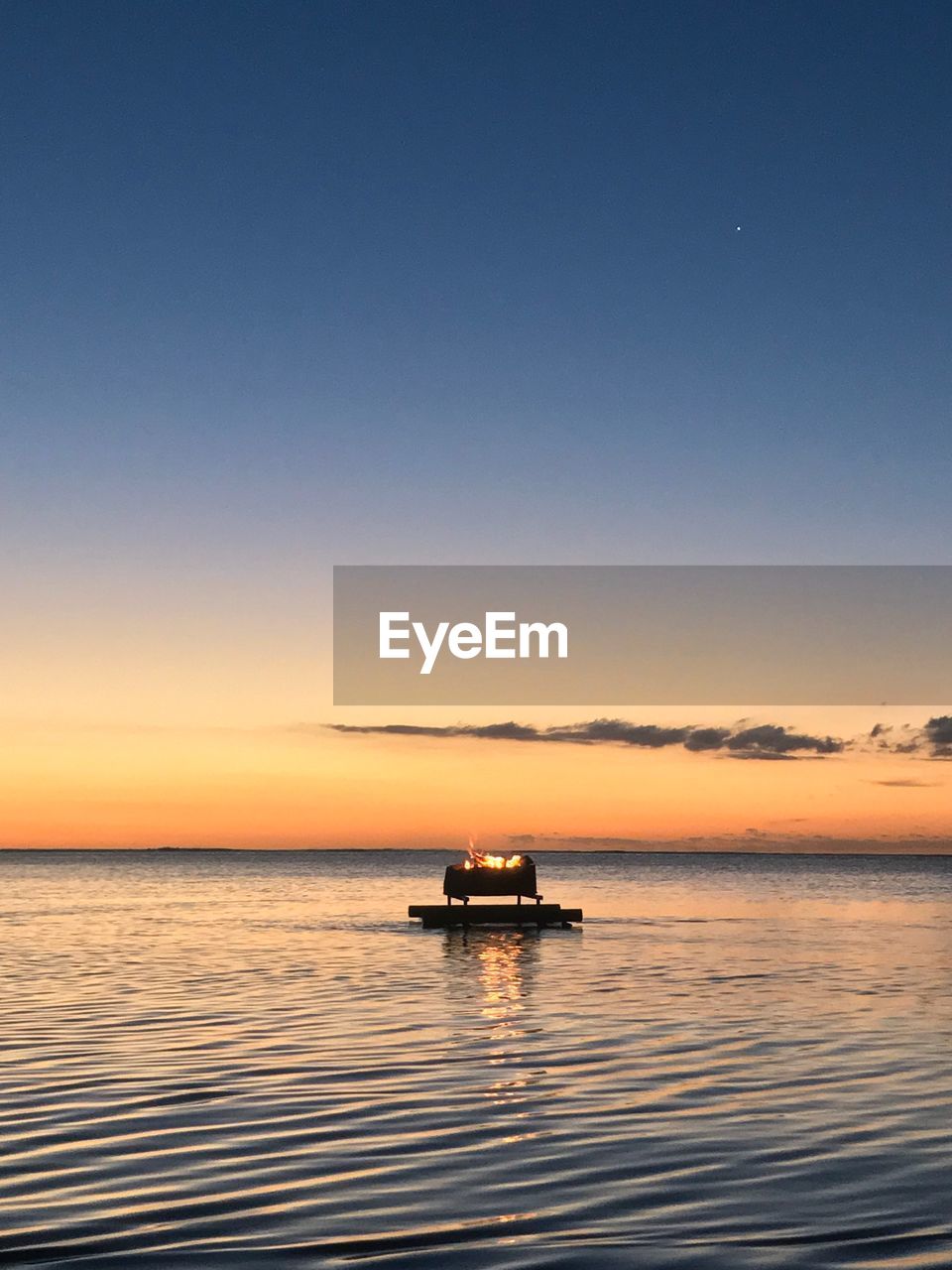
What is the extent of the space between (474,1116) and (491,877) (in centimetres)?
5657

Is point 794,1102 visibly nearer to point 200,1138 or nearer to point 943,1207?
point 943,1207

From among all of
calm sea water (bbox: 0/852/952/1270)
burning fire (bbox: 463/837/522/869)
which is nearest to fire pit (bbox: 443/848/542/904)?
burning fire (bbox: 463/837/522/869)

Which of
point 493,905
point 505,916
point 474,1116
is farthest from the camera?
point 493,905

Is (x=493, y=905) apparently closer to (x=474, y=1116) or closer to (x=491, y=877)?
(x=491, y=877)

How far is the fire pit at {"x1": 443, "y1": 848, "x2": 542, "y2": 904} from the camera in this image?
73562 millimetres

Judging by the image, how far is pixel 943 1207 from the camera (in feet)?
45.0

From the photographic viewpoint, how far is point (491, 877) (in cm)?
7462

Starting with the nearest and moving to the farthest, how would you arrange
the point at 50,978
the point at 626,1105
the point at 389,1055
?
the point at 626,1105 → the point at 389,1055 → the point at 50,978

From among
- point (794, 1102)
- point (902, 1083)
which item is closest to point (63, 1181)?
point (794, 1102)

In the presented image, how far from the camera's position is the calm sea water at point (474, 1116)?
1241cm

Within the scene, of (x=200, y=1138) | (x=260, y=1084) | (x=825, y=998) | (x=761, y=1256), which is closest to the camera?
(x=761, y=1256)

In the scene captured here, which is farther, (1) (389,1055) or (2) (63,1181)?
(1) (389,1055)

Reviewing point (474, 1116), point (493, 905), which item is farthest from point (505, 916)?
point (474, 1116)

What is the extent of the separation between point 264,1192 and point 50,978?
28.0 m
